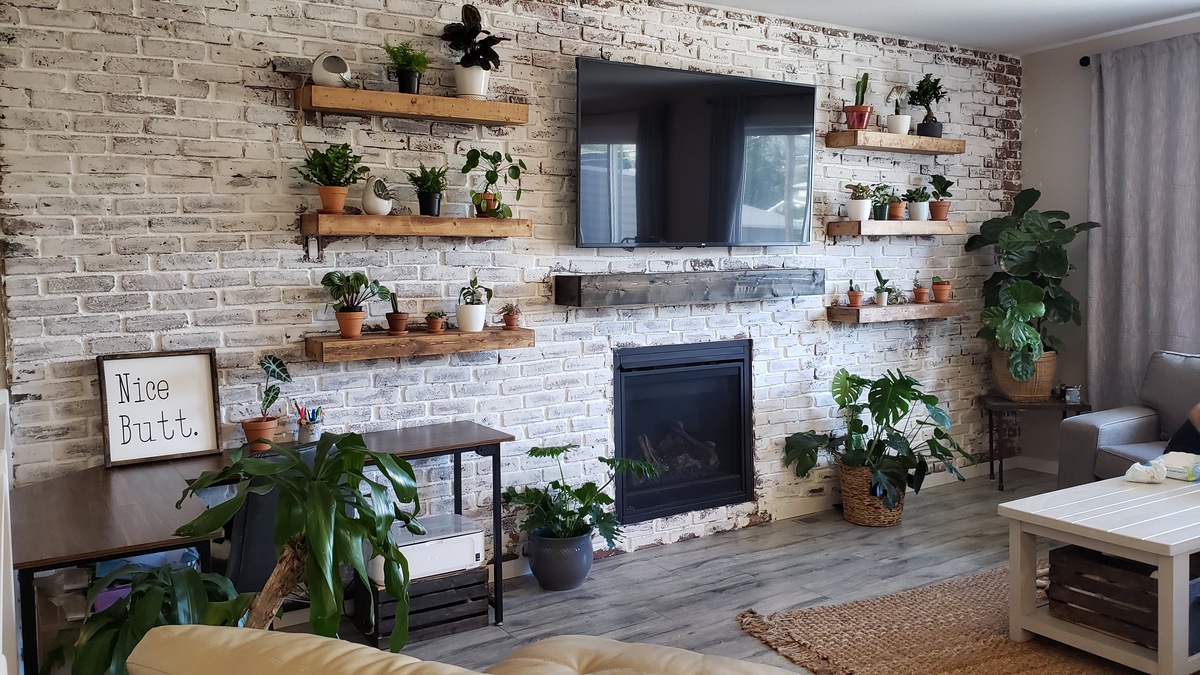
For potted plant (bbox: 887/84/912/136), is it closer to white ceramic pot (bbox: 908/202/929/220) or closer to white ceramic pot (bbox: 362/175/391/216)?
white ceramic pot (bbox: 908/202/929/220)

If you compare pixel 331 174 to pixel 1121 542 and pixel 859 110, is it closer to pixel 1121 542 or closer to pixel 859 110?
pixel 859 110

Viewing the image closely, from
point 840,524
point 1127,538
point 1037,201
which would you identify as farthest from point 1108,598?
point 1037,201

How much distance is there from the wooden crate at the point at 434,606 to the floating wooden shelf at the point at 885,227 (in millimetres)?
2484

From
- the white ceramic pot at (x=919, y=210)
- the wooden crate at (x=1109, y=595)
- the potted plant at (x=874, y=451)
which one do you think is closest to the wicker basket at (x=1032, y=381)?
the potted plant at (x=874, y=451)

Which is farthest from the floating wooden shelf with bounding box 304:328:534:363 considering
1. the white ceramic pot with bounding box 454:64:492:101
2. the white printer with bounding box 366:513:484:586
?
the white ceramic pot with bounding box 454:64:492:101

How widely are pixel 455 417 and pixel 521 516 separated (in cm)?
52

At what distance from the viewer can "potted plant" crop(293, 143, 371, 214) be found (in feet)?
10.7

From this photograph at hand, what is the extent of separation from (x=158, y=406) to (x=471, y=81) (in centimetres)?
160

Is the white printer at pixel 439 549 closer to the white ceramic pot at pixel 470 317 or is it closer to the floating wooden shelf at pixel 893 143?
the white ceramic pot at pixel 470 317

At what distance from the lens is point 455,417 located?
3.73 m

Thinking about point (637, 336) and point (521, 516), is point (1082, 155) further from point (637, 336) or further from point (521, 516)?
point (521, 516)

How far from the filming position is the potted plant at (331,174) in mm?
3250

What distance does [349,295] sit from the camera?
3373mm

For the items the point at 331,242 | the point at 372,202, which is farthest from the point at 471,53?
the point at 331,242
